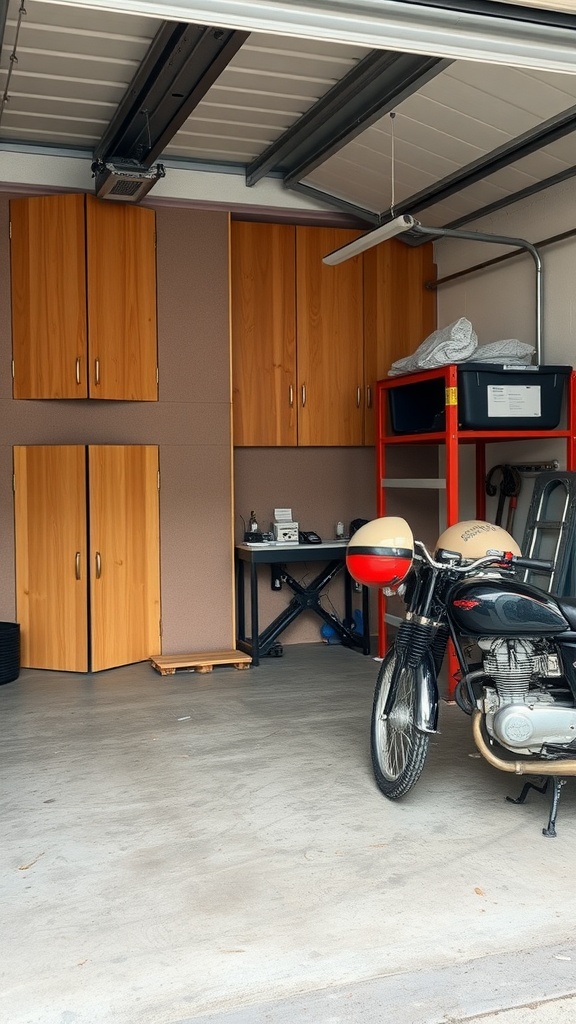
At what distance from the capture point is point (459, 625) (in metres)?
3.41

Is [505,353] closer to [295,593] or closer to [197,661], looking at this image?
[295,593]

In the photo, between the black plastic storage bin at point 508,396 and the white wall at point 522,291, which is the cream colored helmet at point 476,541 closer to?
the black plastic storage bin at point 508,396

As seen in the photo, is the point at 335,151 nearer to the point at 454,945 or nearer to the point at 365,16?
the point at 365,16

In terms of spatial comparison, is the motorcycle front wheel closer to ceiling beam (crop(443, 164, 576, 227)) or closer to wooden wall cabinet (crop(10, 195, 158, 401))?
wooden wall cabinet (crop(10, 195, 158, 401))

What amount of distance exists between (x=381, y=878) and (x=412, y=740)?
0.63 meters

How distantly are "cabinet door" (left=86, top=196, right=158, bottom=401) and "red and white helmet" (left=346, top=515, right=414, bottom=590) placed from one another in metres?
3.18

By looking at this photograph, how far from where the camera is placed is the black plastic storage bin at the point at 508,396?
5191 millimetres

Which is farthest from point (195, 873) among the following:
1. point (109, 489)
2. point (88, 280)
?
point (88, 280)

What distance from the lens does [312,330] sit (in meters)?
6.93

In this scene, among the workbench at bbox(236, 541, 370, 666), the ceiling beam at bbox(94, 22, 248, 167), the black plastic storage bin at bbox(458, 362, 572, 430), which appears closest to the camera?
the ceiling beam at bbox(94, 22, 248, 167)

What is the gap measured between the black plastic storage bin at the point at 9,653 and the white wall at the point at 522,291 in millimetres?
3200

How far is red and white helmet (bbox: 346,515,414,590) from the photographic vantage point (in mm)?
3350

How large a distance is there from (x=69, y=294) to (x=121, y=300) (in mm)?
333

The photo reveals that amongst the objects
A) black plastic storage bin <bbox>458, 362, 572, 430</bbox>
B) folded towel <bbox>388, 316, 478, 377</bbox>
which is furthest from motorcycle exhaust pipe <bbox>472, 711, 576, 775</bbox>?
folded towel <bbox>388, 316, 478, 377</bbox>
